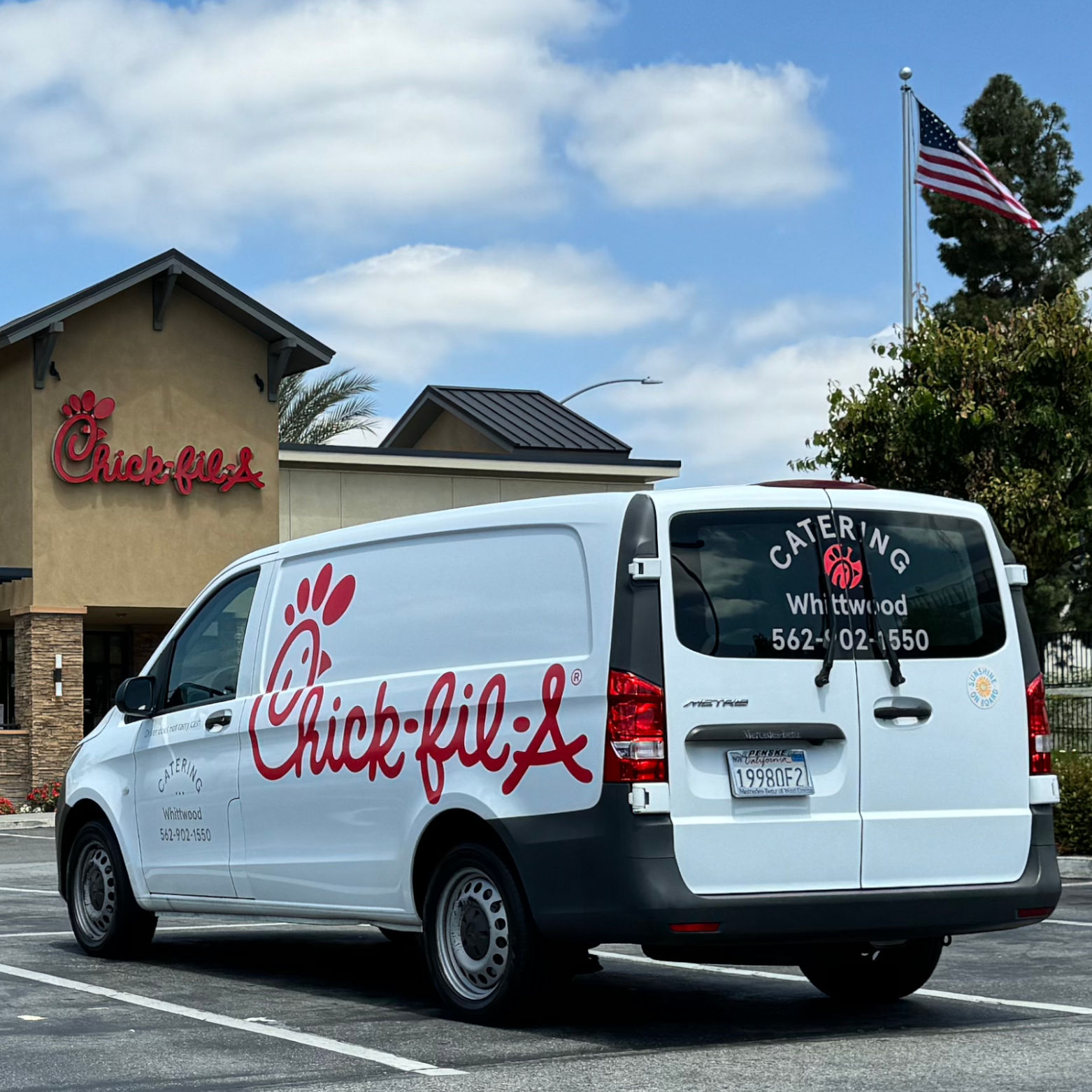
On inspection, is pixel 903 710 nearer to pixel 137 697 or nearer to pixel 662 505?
pixel 662 505

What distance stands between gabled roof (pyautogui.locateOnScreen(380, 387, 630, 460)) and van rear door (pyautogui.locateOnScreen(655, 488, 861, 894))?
1043 inches

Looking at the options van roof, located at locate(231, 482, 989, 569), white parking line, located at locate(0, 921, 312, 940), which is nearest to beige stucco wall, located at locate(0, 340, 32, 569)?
white parking line, located at locate(0, 921, 312, 940)

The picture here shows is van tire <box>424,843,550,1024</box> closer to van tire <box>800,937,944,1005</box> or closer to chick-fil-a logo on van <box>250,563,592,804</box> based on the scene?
chick-fil-a logo on van <box>250,563,592,804</box>

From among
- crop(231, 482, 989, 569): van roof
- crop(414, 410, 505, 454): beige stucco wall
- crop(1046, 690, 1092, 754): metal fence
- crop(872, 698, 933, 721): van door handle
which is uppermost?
crop(414, 410, 505, 454): beige stucco wall

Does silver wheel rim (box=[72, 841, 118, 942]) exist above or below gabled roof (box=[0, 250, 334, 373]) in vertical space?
below

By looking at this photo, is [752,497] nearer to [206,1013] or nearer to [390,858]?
[390,858]

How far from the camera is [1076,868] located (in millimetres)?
16578

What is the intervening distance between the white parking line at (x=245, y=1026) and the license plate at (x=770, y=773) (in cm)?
153

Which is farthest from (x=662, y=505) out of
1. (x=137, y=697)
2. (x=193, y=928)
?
(x=193, y=928)

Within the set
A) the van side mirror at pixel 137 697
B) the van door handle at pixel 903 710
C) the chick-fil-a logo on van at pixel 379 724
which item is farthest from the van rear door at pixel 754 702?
the van side mirror at pixel 137 697

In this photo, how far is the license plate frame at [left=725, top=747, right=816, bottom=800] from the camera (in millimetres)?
7387

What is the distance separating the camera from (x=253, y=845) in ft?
30.8

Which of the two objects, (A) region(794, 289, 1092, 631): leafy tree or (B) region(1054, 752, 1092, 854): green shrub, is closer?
(B) region(1054, 752, 1092, 854): green shrub

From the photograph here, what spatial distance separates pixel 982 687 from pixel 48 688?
23.9m
